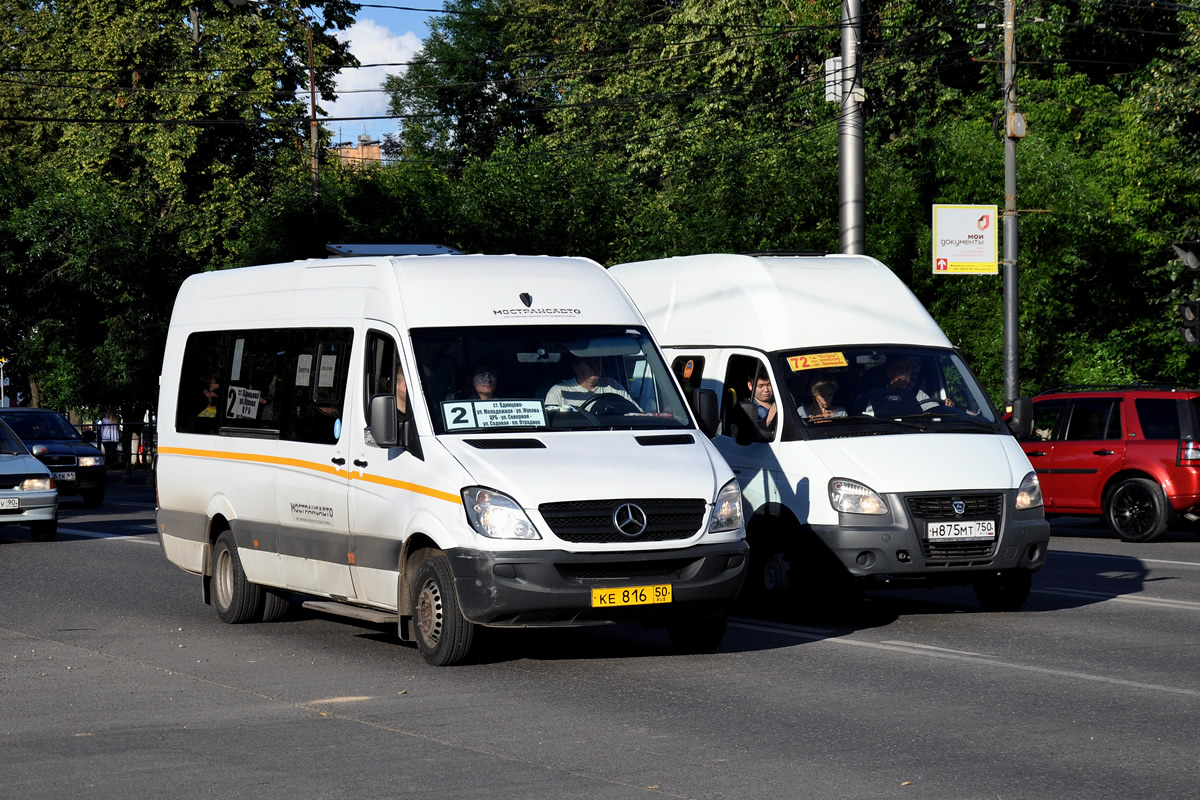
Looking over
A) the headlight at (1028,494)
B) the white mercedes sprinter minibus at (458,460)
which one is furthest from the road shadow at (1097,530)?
the white mercedes sprinter minibus at (458,460)

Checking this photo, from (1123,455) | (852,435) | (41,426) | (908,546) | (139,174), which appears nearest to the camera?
(908,546)

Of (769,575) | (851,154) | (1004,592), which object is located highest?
(851,154)

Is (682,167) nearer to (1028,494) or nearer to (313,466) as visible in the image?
(1028,494)

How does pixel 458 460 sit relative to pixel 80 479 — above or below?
above

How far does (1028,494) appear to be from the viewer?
12.4 meters

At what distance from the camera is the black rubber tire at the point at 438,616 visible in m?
10.1

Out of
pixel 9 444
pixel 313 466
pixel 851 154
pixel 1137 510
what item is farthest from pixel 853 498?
pixel 9 444

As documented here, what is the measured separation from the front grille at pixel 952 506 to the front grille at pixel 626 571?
254cm

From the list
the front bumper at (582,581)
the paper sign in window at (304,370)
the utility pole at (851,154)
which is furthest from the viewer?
the utility pole at (851,154)

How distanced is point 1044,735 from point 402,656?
4.32 metres

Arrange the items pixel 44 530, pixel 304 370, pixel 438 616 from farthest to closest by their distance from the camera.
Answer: pixel 44 530, pixel 304 370, pixel 438 616

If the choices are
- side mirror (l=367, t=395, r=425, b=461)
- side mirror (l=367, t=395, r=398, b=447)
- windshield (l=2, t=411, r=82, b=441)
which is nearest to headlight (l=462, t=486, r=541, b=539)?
side mirror (l=367, t=395, r=425, b=461)

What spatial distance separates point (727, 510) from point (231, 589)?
4.25 m

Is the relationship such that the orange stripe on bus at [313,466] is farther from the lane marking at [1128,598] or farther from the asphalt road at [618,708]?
the lane marking at [1128,598]
